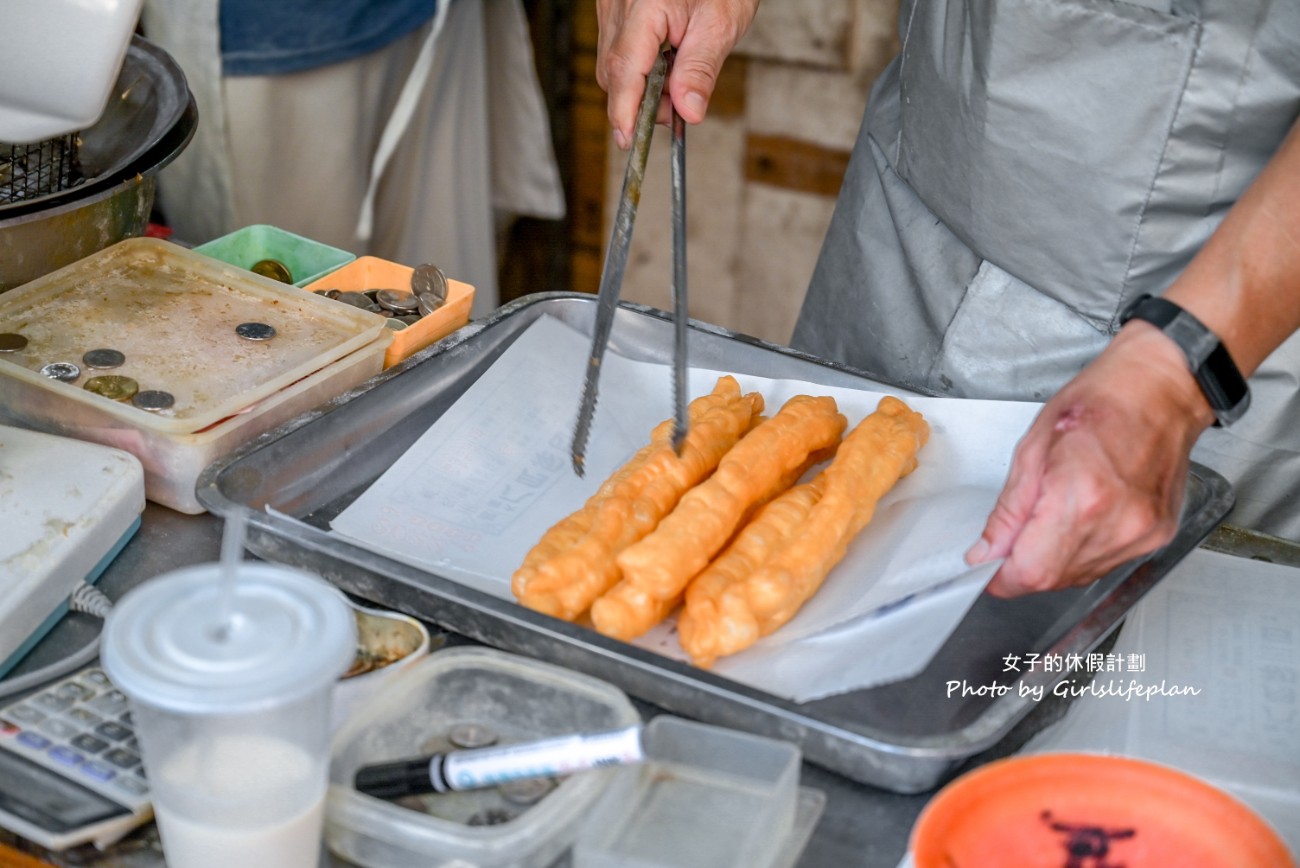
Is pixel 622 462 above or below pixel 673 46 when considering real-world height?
below

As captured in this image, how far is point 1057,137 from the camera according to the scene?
1.87 m

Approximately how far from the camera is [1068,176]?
1.88 meters

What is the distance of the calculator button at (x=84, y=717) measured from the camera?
132 cm

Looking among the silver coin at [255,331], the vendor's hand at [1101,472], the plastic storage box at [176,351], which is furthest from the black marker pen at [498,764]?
the silver coin at [255,331]

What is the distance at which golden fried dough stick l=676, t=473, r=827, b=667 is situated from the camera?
57.1 inches

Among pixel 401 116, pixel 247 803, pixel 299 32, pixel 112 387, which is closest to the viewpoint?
pixel 247 803

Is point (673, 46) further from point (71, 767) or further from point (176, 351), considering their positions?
point (71, 767)

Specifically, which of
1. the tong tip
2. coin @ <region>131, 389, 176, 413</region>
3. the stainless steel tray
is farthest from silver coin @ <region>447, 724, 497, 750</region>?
coin @ <region>131, 389, 176, 413</region>

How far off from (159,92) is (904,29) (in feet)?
4.14

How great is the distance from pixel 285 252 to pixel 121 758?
1.13 m

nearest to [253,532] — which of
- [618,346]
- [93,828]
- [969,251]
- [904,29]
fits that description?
[93,828]

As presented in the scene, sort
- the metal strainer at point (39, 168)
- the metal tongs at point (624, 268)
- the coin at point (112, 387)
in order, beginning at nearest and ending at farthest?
the metal tongs at point (624, 268) → the coin at point (112, 387) → the metal strainer at point (39, 168)

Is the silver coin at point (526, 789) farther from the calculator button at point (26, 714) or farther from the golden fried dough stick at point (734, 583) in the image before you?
the calculator button at point (26, 714)

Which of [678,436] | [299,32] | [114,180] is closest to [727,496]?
[678,436]
